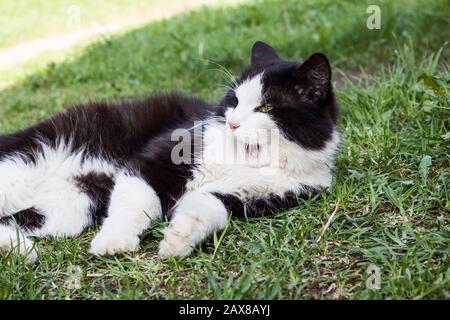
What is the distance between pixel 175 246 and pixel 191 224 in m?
0.12

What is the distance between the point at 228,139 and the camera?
9.43 feet

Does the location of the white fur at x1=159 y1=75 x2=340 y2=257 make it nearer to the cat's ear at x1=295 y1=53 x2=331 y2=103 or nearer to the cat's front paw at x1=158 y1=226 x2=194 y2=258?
the cat's front paw at x1=158 y1=226 x2=194 y2=258

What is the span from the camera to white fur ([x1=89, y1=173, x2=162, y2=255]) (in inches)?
100.0

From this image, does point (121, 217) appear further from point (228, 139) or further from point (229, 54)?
point (229, 54)

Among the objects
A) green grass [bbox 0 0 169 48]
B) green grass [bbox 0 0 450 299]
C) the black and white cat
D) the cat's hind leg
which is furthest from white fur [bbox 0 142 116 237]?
green grass [bbox 0 0 169 48]

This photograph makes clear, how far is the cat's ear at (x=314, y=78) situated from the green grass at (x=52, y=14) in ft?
19.5

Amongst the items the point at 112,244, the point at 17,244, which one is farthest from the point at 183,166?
the point at 17,244

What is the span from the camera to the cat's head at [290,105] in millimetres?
2711

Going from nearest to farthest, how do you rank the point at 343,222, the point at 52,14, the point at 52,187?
the point at 343,222 < the point at 52,187 < the point at 52,14

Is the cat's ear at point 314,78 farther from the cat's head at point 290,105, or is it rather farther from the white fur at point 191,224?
the white fur at point 191,224

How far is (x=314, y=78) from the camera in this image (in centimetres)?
274

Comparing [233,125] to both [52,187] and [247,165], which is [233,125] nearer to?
[247,165]

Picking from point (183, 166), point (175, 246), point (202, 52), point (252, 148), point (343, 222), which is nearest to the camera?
point (175, 246)

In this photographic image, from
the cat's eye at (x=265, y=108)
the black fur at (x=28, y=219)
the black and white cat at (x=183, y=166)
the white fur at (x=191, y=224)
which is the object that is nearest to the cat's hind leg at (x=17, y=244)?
the black and white cat at (x=183, y=166)
